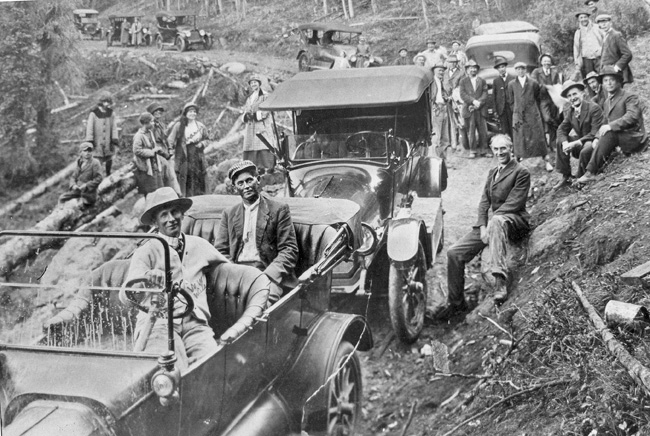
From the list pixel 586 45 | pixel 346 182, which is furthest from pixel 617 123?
pixel 346 182

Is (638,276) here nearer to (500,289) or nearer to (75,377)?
(500,289)

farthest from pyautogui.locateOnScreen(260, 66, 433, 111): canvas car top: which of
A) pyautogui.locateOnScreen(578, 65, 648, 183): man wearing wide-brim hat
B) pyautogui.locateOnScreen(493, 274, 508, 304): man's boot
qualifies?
pyautogui.locateOnScreen(493, 274, 508, 304): man's boot

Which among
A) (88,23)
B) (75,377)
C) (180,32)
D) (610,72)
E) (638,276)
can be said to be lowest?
(638,276)

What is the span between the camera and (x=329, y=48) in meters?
6.02

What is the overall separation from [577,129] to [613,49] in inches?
32.3

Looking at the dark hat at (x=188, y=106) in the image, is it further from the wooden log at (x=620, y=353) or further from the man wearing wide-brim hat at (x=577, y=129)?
the wooden log at (x=620, y=353)

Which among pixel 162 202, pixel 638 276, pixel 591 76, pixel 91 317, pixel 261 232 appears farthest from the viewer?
pixel 591 76

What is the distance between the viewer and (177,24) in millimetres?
5570

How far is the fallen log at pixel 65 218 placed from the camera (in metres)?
4.75

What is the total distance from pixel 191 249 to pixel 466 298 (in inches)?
109

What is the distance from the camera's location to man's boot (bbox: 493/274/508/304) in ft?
15.8

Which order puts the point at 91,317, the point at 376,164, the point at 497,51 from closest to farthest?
1. the point at 91,317
2. the point at 497,51
3. the point at 376,164

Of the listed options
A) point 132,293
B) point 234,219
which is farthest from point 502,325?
point 132,293

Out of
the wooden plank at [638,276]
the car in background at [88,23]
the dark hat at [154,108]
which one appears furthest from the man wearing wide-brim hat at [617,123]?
the car in background at [88,23]
